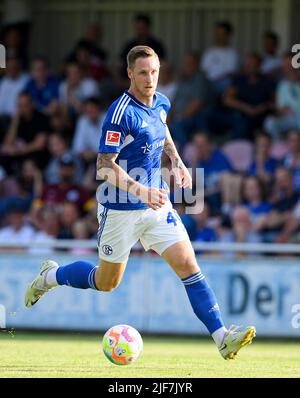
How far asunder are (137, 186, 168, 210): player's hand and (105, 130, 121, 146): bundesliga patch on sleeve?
0.43m

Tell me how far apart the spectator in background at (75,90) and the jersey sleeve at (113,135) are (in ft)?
26.5

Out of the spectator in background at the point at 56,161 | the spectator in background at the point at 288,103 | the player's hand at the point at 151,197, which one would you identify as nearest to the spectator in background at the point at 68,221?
the spectator in background at the point at 56,161

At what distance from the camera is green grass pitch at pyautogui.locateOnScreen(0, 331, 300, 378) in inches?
290

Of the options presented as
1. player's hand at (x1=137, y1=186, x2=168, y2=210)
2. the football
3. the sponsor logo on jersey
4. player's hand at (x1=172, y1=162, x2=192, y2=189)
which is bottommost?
the football

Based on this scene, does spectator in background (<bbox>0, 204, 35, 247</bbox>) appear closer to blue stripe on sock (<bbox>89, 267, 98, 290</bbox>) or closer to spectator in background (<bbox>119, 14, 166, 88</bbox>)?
spectator in background (<bbox>119, 14, 166, 88</bbox>)

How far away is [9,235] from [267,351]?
4985 mm

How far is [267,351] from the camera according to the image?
9930mm

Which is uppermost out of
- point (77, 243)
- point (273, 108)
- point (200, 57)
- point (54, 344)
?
point (200, 57)

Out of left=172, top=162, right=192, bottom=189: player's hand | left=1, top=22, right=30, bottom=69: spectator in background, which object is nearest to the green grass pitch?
left=172, top=162, right=192, bottom=189: player's hand

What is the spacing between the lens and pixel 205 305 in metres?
7.59

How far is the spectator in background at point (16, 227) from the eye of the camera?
44.4ft

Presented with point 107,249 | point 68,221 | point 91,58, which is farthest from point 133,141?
point 91,58
